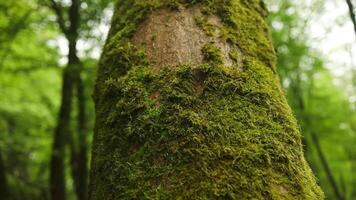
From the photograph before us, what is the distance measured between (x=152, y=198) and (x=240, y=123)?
1.66ft

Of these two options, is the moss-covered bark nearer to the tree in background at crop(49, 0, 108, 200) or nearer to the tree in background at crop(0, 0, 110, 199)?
the tree in background at crop(0, 0, 110, 199)

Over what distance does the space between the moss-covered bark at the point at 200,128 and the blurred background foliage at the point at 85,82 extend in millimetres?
4765

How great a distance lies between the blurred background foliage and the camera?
7332mm

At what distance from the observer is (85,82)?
9062 mm

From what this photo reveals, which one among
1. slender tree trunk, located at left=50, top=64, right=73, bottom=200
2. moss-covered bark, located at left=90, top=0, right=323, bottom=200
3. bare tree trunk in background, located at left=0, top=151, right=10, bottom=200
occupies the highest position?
moss-covered bark, located at left=90, top=0, right=323, bottom=200

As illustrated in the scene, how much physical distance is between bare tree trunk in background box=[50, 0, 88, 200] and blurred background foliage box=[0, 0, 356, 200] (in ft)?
0.69

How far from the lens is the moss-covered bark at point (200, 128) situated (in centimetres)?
162

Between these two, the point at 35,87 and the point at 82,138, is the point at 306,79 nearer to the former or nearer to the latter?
the point at 82,138

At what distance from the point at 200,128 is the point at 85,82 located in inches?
301

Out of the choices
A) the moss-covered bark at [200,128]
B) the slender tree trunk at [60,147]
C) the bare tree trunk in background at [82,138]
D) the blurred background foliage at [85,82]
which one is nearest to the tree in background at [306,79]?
the blurred background foliage at [85,82]

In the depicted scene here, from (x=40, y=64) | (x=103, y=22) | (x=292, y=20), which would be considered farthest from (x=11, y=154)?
(x=292, y=20)

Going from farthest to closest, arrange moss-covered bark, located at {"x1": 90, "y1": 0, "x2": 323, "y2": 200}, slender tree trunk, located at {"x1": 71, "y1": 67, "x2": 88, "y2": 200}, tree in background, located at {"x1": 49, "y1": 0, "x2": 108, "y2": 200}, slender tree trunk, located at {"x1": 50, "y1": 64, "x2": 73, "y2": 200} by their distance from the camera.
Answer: slender tree trunk, located at {"x1": 71, "y1": 67, "x2": 88, "y2": 200}, slender tree trunk, located at {"x1": 50, "y1": 64, "x2": 73, "y2": 200}, tree in background, located at {"x1": 49, "y1": 0, "x2": 108, "y2": 200}, moss-covered bark, located at {"x1": 90, "y1": 0, "x2": 323, "y2": 200}

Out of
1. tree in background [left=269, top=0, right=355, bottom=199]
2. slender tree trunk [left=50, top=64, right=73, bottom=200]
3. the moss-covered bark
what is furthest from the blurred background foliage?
the moss-covered bark

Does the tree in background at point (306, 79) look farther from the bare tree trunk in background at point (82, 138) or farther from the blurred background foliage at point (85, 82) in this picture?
the bare tree trunk in background at point (82, 138)
